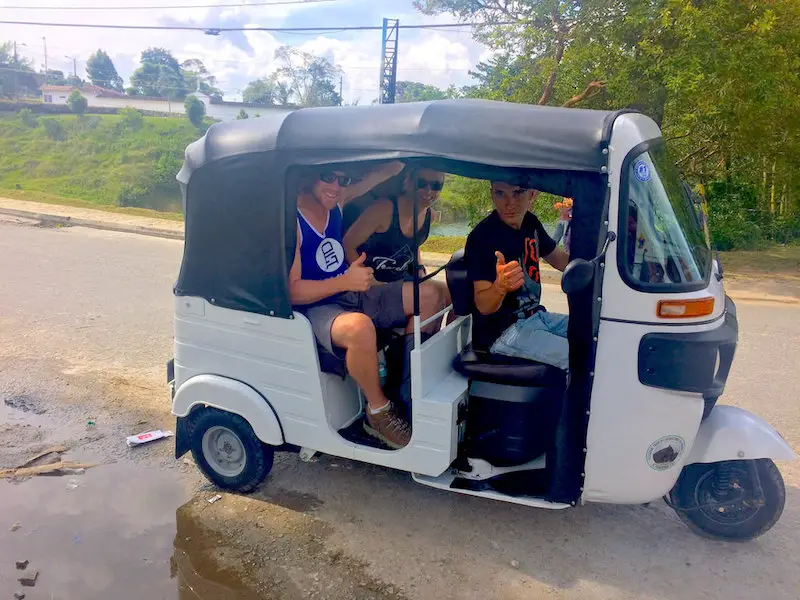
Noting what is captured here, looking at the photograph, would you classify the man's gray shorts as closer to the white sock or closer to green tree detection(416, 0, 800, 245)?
the white sock

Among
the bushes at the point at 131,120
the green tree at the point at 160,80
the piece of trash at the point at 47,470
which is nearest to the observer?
the piece of trash at the point at 47,470

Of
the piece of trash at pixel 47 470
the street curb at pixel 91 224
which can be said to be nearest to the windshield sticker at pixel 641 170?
the piece of trash at pixel 47 470

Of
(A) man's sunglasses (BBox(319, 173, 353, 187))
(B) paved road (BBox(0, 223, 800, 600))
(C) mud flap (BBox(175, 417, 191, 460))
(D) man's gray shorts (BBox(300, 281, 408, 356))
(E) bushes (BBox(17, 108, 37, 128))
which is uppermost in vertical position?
(A) man's sunglasses (BBox(319, 173, 353, 187))

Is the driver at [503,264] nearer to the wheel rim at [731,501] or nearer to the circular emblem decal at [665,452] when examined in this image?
the circular emblem decal at [665,452]

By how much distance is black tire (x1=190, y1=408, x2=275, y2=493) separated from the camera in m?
3.76

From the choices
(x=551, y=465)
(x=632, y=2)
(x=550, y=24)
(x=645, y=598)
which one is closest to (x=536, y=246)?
(x=551, y=465)

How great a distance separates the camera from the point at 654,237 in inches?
114

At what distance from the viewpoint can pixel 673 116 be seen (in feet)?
34.9

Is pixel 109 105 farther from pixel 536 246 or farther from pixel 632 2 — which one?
pixel 536 246

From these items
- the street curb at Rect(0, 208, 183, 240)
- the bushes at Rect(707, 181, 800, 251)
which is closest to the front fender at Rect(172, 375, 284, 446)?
the street curb at Rect(0, 208, 183, 240)

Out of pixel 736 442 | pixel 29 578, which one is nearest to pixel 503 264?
pixel 736 442

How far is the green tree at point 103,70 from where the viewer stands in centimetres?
10578

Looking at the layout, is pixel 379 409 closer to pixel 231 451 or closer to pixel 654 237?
pixel 231 451

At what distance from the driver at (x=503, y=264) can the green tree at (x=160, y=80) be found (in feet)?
267
